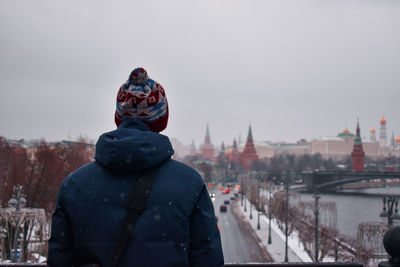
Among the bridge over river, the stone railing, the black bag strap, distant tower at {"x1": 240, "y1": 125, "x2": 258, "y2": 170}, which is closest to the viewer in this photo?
the black bag strap

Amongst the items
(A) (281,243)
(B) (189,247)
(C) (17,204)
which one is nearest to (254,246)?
(A) (281,243)

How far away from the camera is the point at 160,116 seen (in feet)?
4.44

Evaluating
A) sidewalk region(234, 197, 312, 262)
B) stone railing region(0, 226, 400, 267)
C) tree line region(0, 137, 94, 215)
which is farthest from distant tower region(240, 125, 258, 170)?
stone railing region(0, 226, 400, 267)

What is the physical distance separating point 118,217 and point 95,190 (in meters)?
0.11

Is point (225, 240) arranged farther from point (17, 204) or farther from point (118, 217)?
point (118, 217)

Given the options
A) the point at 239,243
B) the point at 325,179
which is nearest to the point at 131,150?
the point at 239,243

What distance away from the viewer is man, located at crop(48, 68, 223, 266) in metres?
1.16

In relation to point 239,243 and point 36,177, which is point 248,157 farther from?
point 36,177

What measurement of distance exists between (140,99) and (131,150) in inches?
7.8

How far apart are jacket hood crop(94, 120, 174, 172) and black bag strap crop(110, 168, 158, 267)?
0.05 m

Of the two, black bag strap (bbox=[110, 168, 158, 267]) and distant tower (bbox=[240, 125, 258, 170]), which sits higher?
black bag strap (bbox=[110, 168, 158, 267])

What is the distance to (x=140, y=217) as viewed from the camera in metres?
1.16

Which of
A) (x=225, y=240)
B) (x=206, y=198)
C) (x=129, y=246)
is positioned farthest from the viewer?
(x=225, y=240)

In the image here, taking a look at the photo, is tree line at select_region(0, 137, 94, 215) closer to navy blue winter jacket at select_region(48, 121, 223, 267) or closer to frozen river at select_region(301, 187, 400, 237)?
frozen river at select_region(301, 187, 400, 237)
